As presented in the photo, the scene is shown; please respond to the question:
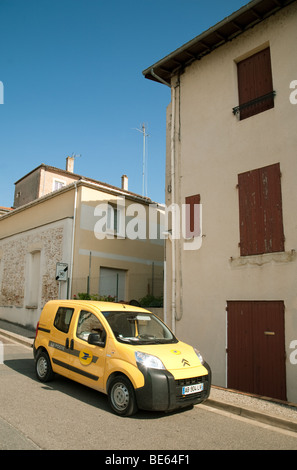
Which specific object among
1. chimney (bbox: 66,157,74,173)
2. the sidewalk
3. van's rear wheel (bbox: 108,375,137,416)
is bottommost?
the sidewalk

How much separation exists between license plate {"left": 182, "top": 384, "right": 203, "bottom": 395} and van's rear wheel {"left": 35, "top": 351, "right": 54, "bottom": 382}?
2973 mm

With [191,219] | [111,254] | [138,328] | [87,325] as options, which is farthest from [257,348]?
[111,254]

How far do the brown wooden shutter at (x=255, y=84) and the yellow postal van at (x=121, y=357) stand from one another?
598 centimetres

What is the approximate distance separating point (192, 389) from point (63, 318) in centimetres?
297

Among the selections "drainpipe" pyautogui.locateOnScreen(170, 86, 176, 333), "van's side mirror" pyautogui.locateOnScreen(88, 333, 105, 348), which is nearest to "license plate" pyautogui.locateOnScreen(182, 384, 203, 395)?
"van's side mirror" pyautogui.locateOnScreen(88, 333, 105, 348)

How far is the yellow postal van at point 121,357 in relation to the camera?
5.27 meters

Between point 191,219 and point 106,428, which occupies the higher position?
point 191,219

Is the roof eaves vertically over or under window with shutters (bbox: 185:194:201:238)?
over

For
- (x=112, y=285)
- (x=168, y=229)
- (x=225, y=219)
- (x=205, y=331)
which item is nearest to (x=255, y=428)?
(x=205, y=331)

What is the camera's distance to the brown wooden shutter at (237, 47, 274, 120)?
9133 mm

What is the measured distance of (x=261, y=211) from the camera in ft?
28.4

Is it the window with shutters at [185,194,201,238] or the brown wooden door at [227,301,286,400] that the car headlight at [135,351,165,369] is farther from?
the window with shutters at [185,194,201,238]

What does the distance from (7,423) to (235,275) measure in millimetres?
5924

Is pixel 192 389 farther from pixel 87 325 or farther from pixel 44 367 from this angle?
pixel 44 367
